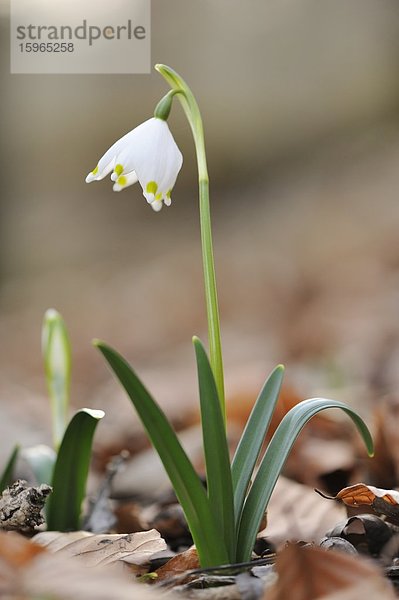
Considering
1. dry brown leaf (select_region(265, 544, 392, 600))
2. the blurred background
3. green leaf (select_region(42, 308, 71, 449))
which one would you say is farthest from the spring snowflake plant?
the blurred background

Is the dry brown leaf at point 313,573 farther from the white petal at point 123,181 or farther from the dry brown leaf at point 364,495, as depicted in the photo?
the white petal at point 123,181

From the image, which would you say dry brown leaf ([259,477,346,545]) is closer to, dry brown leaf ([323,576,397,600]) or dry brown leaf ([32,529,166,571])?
dry brown leaf ([32,529,166,571])

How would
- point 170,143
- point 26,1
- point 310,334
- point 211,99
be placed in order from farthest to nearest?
point 211,99 < point 310,334 < point 26,1 < point 170,143

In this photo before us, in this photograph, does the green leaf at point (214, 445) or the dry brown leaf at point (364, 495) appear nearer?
the green leaf at point (214, 445)

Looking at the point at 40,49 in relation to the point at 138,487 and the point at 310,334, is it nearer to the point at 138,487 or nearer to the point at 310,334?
the point at 138,487

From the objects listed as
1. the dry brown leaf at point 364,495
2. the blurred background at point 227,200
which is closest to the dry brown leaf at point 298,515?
the dry brown leaf at point 364,495

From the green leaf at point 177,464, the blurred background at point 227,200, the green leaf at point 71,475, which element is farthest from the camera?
the blurred background at point 227,200

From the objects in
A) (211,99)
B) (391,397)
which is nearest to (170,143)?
(391,397)

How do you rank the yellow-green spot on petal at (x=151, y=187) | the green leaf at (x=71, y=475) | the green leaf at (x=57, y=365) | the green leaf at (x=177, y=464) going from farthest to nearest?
the green leaf at (x=57, y=365), the green leaf at (x=71, y=475), the yellow-green spot on petal at (x=151, y=187), the green leaf at (x=177, y=464)
